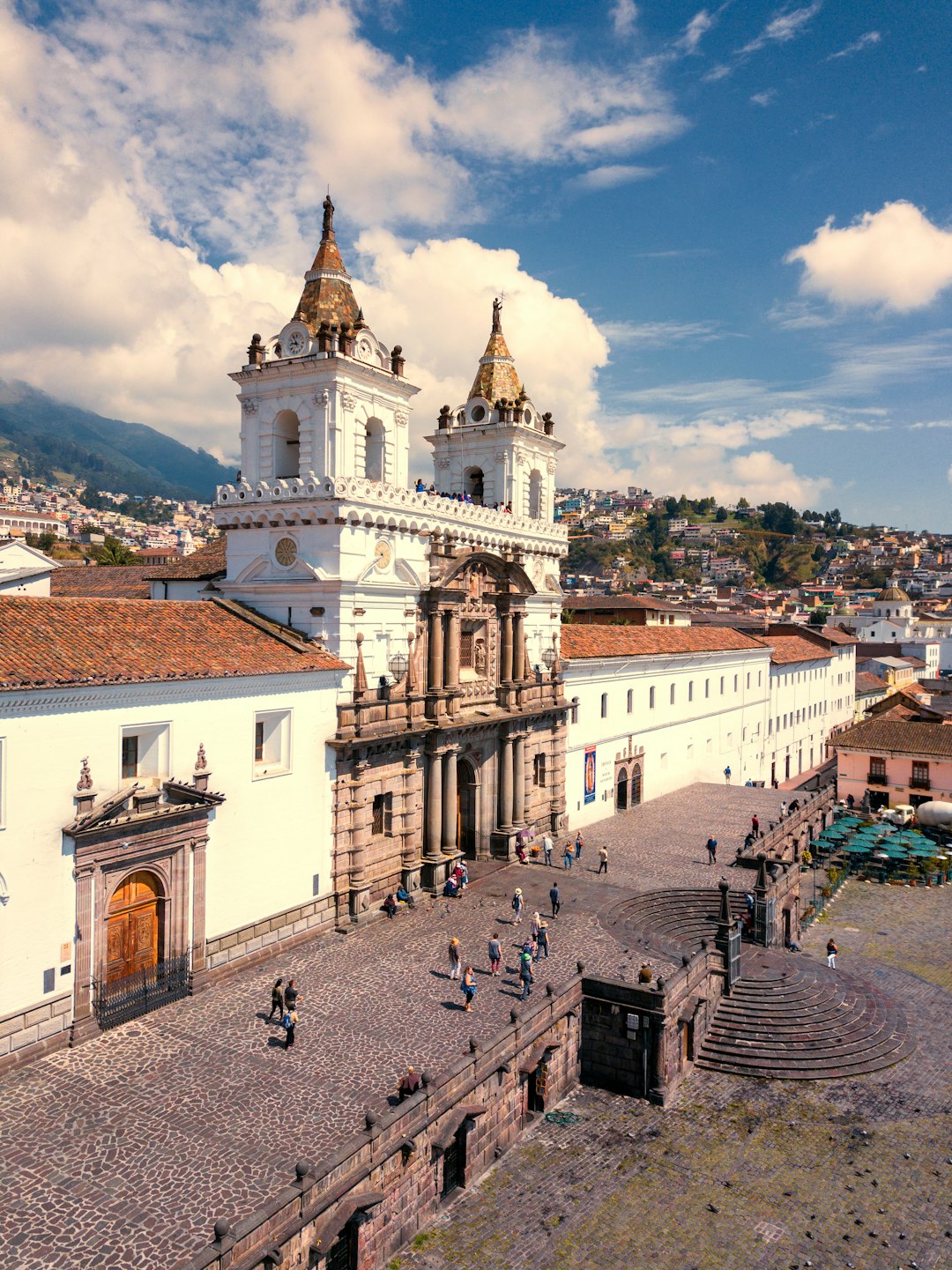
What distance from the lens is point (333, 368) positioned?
28328 millimetres

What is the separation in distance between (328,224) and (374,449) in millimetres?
8352

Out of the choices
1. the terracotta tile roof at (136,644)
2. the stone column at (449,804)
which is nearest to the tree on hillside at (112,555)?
the stone column at (449,804)

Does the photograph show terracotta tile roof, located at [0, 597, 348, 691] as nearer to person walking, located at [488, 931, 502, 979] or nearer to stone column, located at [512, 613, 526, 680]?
person walking, located at [488, 931, 502, 979]

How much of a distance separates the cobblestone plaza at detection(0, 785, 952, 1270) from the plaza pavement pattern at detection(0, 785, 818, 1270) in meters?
0.04

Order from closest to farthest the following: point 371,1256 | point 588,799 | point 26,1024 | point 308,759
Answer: point 371,1256 < point 26,1024 < point 308,759 < point 588,799

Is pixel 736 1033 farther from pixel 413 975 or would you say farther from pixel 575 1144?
pixel 413 975

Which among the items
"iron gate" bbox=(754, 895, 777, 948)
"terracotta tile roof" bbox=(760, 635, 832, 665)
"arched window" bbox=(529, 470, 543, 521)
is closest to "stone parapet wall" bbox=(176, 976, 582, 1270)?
"iron gate" bbox=(754, 895, 777, 948)

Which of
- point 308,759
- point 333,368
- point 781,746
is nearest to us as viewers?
point 308,759

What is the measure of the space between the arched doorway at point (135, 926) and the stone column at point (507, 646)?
18335 mm

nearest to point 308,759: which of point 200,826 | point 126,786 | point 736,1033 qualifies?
point 200,826

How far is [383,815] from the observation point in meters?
29.7

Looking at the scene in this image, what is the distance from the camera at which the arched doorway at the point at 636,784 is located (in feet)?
154

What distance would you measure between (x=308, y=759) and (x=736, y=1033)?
1480cm

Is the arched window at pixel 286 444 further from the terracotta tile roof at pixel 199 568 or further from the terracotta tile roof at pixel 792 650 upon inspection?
the terracotta tile roof at pixel 792 650
